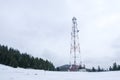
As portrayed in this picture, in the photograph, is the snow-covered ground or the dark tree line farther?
the dark tree line

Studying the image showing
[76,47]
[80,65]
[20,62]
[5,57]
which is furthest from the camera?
[20,62]

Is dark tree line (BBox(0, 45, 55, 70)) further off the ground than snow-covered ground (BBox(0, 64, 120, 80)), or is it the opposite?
dark tree line (BBox(0, 45, 55, 70))

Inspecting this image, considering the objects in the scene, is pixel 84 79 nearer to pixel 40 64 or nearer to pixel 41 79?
pixel 41 79

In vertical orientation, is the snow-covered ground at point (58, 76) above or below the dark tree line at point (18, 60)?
below

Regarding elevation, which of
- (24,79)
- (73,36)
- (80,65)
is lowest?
(24,79)

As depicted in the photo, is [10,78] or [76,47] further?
[76,47]

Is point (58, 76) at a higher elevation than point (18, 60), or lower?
lower

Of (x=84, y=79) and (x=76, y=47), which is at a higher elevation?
(x=76, y=47)

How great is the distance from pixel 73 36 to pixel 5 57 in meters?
41.5

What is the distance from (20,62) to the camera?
7012 centimetres

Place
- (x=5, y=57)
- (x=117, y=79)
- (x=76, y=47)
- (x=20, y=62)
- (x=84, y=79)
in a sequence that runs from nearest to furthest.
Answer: (x=117, y=79) < (x=84, y=79) < (x=76, y=47) < (x=5, y=57) < (x=20, y=62)

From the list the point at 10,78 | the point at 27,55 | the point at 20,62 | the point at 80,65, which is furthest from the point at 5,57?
the point at 10,78

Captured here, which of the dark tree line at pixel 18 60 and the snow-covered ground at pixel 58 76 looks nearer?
the snow-covered ground at pixel 58 76

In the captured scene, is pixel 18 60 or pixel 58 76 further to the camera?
pixel 18 60
